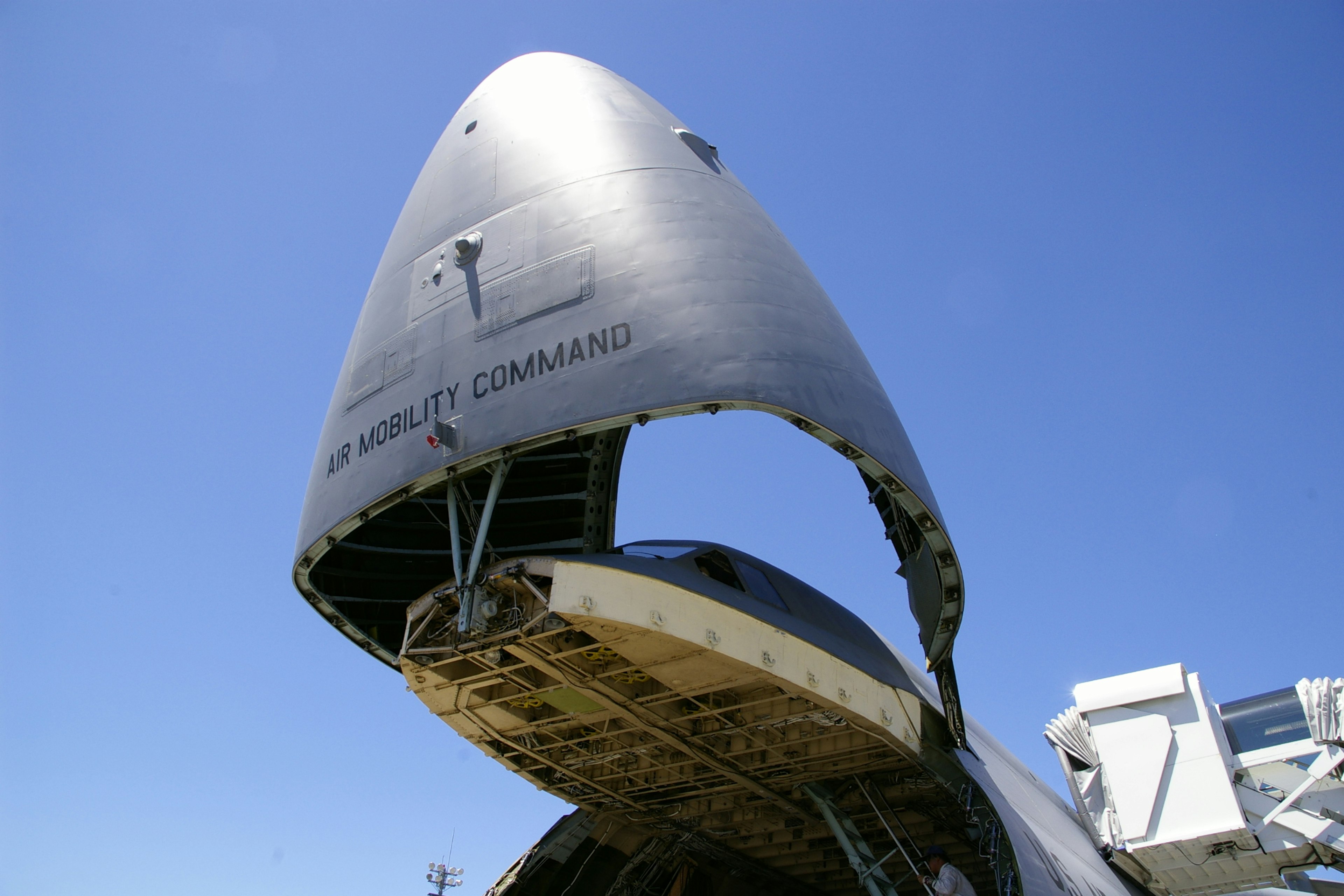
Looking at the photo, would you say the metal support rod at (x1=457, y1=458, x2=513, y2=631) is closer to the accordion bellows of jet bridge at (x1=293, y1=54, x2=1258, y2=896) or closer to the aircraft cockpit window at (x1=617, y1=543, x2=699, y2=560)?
the accordion bellows of jet bridge at (x1=293, y1=54, x2=1258, y2=896)

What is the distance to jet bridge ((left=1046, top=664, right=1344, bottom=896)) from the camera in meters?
17.4

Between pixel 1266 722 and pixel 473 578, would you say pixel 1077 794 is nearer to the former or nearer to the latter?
pixel 1266 722

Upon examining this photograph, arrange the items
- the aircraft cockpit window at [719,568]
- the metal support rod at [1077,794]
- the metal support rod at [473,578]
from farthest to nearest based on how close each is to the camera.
Answer: the metal support rod at [1077,794] → the aircraft cockpit window at [719,568] → the metal support rod at [473,578]

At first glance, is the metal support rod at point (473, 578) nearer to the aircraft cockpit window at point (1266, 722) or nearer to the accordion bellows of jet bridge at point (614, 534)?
the accordion bellows of jet bridge at point (614, 534)

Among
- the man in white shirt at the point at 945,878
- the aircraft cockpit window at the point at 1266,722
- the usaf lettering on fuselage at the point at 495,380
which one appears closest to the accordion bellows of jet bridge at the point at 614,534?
the usaf lettering on fuselage at the point at 495,380

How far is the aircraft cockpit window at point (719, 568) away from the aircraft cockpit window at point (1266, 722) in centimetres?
1065

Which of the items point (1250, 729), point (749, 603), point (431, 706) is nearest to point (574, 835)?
point (431, 706)

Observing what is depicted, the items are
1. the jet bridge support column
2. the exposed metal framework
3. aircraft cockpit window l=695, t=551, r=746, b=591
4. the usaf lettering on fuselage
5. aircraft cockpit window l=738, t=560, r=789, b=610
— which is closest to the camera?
the exposed metal framework

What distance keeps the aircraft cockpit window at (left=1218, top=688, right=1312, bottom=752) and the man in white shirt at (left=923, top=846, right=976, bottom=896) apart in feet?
29.6

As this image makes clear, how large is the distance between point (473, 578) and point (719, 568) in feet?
12.5

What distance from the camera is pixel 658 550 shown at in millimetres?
13922

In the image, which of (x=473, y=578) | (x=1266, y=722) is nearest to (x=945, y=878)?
(x=473, y=578)

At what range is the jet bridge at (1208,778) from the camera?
1742cm

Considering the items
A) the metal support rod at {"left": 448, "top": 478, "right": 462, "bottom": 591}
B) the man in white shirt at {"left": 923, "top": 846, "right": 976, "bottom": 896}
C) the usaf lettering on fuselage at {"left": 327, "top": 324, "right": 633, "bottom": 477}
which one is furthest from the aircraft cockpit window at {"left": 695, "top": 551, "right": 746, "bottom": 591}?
the man in white shirt at {"left": 923, "top": 846, "right": 976, "bottom": 896}
